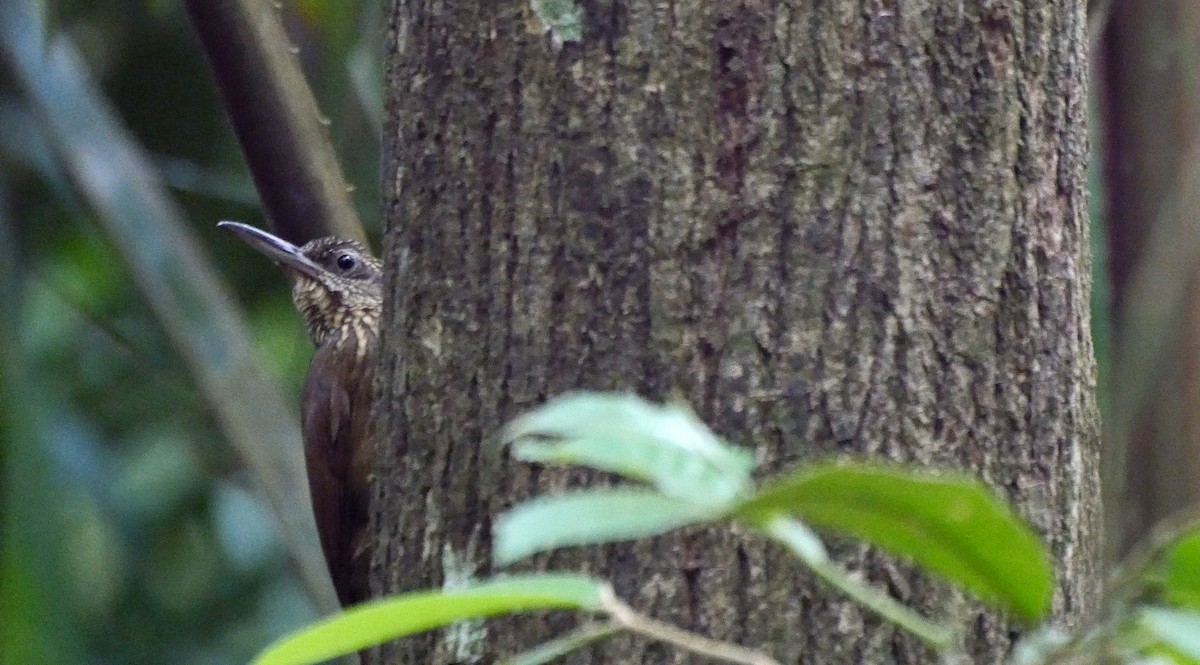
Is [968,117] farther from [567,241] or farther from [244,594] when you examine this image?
[244,594]

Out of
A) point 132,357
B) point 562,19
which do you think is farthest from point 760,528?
point 132,357

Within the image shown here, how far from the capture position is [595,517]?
70 cm

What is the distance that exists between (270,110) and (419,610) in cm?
226

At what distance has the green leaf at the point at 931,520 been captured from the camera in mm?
714

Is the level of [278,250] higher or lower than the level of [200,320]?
higher

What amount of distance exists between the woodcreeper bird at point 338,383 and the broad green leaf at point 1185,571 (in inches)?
90.5

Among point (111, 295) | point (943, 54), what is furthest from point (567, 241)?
point (111, 295)

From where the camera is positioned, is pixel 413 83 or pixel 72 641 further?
pixel 72 641

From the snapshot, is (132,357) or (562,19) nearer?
(562,19)

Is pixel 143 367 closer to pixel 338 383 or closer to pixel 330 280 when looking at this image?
pixel 330 280

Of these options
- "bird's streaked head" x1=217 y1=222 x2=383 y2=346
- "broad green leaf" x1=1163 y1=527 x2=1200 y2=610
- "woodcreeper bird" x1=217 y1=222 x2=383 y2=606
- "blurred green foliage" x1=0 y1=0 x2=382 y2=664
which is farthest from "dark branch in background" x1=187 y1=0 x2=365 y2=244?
"broad green leaf" x1=1163 y1=527 x2=1200 y2=610

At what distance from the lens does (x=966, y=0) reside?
5.89 feet

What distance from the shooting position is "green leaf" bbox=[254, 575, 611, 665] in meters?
0.75

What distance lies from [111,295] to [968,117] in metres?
3.57
